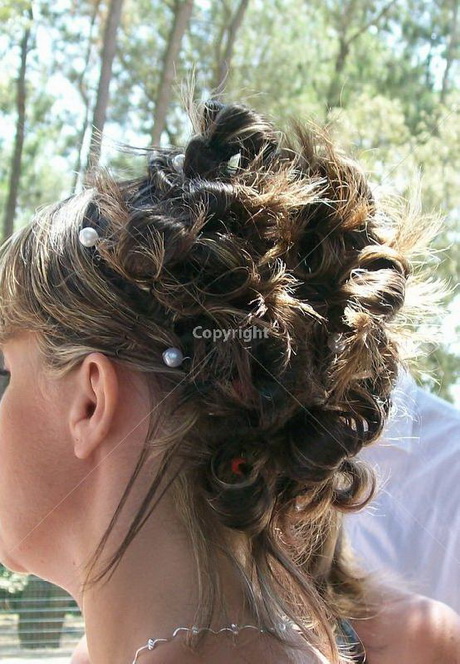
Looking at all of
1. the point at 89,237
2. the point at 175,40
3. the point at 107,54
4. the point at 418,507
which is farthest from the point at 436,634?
the point at 175,40

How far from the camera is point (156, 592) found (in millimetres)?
756

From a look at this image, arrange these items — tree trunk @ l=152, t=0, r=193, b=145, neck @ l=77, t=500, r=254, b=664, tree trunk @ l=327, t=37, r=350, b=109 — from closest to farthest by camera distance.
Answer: neck @ l=77, t=500, r=254, b=664
tree trunk @ l=152, t=0, r=193, b=145
tree trunk @ l=327, t=37, r=350, b=109

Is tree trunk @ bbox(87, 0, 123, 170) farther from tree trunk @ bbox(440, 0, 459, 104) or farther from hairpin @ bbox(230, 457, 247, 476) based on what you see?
hairpin @ bbox(230, 457, 247, 476)

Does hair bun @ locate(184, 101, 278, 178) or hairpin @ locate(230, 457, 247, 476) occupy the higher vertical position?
hair bun @ locate(184, 101, 278, 178)

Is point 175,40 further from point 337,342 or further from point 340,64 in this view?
point 337,342

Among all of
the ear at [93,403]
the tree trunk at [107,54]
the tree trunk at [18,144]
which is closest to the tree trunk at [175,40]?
the tree trunk at [107,54]

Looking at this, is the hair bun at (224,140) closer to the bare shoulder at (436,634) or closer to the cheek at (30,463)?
the cheek at (30,463)

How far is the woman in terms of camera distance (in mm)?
751

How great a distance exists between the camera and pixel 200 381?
76cm

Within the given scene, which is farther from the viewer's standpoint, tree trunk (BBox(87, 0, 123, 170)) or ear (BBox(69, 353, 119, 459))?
tree trunk (BBox(87, 0, 123, 170))

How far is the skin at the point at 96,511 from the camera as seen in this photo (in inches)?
29.4

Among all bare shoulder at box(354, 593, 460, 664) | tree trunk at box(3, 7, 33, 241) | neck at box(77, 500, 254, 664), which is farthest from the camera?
tree trunk at box(3, 7, 33, 241)

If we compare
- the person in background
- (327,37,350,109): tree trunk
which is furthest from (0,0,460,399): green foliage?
the person in background

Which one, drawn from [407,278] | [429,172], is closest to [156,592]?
[407,278]
